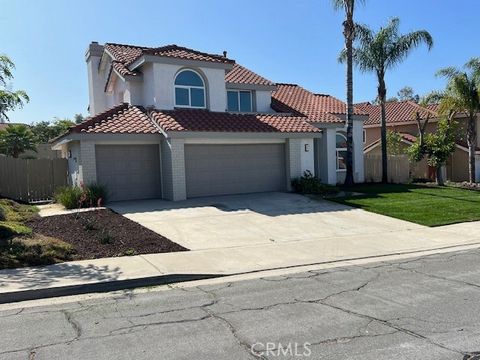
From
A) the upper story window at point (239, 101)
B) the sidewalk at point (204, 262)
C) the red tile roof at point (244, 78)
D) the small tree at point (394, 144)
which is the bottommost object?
the sidewalk at point (204, 262)

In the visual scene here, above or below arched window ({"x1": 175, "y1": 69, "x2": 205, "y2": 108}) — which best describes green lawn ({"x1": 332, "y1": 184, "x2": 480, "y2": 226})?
below

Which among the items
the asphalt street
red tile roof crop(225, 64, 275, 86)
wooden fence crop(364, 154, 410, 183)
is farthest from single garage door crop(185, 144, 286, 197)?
the asphalt street

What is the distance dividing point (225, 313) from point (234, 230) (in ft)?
23.3

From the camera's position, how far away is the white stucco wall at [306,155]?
22.0 metres

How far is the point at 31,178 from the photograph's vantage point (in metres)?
20.1

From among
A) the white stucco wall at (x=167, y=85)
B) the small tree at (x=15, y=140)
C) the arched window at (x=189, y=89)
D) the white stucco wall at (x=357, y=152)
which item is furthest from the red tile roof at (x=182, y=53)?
the small tree at (x=15, y=140)

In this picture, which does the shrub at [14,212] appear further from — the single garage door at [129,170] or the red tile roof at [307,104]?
Answer: the red tile roof at [307,104]

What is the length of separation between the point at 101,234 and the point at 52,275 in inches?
135

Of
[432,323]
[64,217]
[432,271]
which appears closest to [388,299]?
[432,323]

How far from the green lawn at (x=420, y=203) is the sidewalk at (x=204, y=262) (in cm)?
229

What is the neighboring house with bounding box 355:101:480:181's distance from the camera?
31484 millimetres

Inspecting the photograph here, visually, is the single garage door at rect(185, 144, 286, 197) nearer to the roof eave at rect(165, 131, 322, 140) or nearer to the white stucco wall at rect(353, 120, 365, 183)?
the roof eave at rect(165, 131, 322, 140)

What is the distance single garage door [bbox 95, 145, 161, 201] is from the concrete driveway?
1.01 metres

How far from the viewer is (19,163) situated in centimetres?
2000
